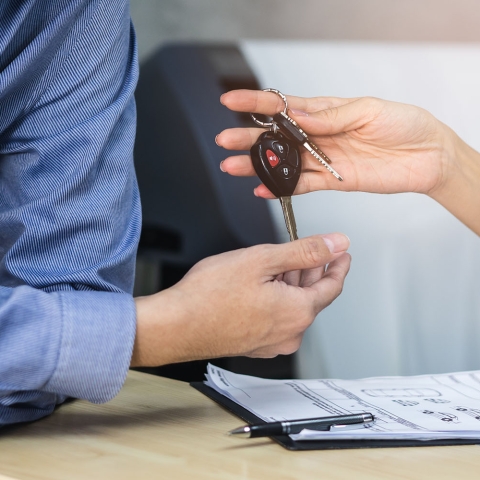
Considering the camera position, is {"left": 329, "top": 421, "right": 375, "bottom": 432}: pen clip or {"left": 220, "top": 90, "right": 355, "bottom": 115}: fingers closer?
{"left": 329, "top": 421, "right": 375, "bottom": 432}: pen clip

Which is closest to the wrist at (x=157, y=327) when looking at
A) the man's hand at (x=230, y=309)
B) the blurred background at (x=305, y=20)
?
the man's hand at (x=230, y=309)

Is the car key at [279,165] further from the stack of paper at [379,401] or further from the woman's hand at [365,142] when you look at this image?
the stack of paper at [379,401]

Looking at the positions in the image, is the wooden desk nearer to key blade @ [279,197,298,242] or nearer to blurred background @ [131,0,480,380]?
key blade @ [279,197,298,242]

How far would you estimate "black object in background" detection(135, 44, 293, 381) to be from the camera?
1.27 m

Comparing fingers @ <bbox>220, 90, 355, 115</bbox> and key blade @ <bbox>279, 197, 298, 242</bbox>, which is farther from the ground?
fingers @ <bbox>220, 90, 355, 115</bbox>

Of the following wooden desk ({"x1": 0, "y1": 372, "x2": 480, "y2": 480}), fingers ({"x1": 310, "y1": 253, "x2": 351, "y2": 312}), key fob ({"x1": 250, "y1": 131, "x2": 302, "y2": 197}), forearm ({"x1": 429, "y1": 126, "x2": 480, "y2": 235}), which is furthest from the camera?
forearm ({"x1": 429, "y1": 126, "x2": 480, "y2": 235})

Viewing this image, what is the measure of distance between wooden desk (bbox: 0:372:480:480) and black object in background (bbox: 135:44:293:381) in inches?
21.5

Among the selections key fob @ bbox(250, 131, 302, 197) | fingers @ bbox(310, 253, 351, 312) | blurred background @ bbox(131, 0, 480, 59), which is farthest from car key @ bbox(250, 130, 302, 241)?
blurred background @ bbox(131, 0, 480, 59)

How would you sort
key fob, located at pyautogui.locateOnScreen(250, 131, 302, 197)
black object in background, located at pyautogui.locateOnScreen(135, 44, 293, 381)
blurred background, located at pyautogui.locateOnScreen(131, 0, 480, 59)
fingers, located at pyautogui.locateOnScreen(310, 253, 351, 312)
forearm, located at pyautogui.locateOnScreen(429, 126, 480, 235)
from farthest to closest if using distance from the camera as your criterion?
black object in background, located at pyautogui.locateOnScreen(135, 44, 293, 381), blurred background, located at pyautogui.locateOnScreen(131, 0, 480, 59), forearm, located at pyautogui.locateOnScreen(429, 126, 480, 235), key fob, located at pyautogui.locateOnScreen(250, 131, 302, 197), fingers, located at pyautogui.locateOnScreen(310, 253, 351, 312)

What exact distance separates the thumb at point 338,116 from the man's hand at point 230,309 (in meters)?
0.27

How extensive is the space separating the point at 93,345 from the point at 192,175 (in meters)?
0.71

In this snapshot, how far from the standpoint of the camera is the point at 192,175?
1.29 meters

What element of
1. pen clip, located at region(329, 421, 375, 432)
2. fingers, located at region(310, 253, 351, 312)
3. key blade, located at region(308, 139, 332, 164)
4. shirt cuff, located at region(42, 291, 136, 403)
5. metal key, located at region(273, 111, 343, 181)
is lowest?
pen clip, located at region(329, 421, 375, 432)

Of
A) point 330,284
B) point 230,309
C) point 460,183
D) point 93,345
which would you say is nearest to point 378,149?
point 460,183
